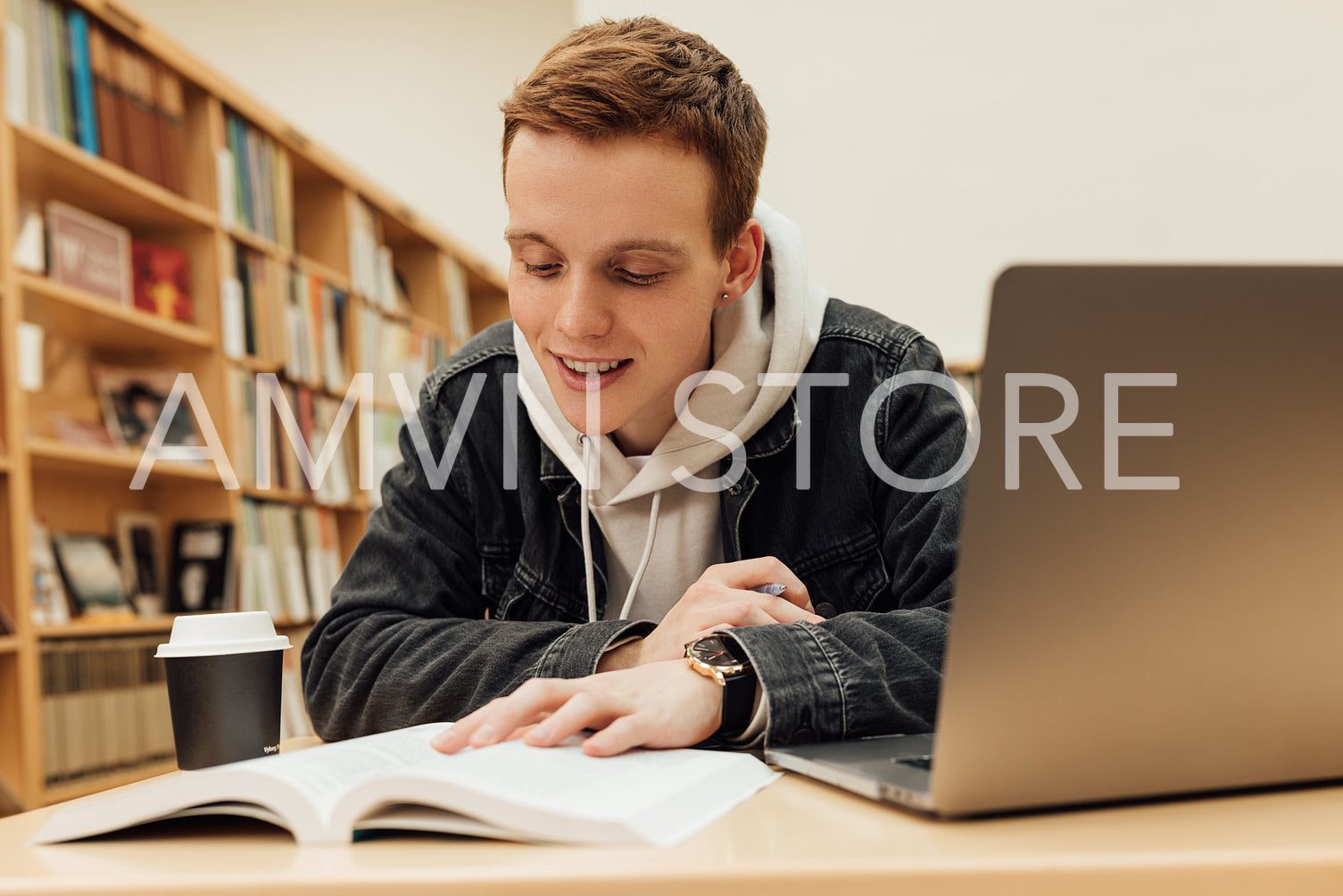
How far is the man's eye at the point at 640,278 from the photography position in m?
1.05

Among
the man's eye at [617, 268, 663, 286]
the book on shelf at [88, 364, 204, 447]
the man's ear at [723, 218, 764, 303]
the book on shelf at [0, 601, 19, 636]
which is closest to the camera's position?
the man's eye at [617, 268, 663, 286]

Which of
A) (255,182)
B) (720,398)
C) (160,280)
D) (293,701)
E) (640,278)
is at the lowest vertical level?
(293,701)

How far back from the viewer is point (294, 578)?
320 centimetres

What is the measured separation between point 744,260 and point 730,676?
0.62 metres

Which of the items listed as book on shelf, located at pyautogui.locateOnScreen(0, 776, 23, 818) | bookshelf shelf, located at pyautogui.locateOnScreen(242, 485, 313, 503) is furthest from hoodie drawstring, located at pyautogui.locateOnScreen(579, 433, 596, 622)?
bookshelf shelf, located at pyautogui.locateOnScreen(242, 485, 313, 503)

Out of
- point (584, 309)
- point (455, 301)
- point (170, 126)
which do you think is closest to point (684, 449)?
point (584, 309)

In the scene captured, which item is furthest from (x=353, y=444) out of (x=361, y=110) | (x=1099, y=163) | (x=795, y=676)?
(x=795, y=676)

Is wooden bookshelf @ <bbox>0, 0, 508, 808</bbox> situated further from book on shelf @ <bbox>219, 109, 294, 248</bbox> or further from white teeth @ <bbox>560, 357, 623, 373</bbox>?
white teeth @ <bbox>560, 357, 623, 373</bbox>

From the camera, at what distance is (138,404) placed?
2.73 metres

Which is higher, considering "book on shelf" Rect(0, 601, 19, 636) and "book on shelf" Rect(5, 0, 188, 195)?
"book on shelf" Rect(5, 0, 188, 195)

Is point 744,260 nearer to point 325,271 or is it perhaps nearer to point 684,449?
point 684,449

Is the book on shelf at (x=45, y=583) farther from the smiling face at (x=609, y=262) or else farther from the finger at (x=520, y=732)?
A: the finger at (x=520, y=732)

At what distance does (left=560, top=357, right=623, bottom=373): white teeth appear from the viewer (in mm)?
1112

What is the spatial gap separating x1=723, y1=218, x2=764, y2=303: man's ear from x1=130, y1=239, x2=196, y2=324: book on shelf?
1993 millimetres
